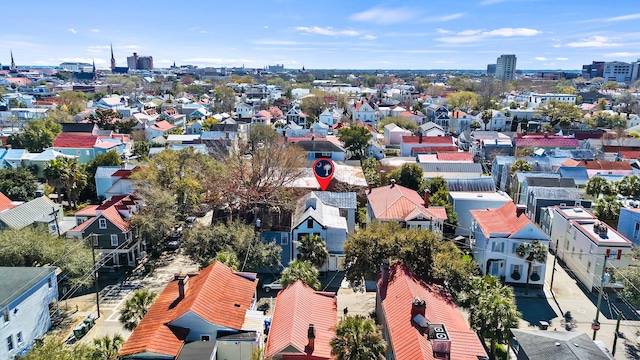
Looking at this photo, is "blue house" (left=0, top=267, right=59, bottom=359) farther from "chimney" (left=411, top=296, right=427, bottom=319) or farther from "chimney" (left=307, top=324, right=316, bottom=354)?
"chimney" (left=411, top=296, right=427, bottom=319)

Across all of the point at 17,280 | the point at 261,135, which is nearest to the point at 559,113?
the point at 261,135

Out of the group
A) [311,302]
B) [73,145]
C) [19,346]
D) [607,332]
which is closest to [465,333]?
[311,302]

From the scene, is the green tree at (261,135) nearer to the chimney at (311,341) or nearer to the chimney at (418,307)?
the chimney at (311,341)

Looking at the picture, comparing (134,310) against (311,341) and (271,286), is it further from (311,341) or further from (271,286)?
(271,286)

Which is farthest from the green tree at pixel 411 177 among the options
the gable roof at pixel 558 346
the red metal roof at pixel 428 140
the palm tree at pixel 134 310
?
the palm tree at pixel 134 310

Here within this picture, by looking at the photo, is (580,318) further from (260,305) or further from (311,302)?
(260,305)
